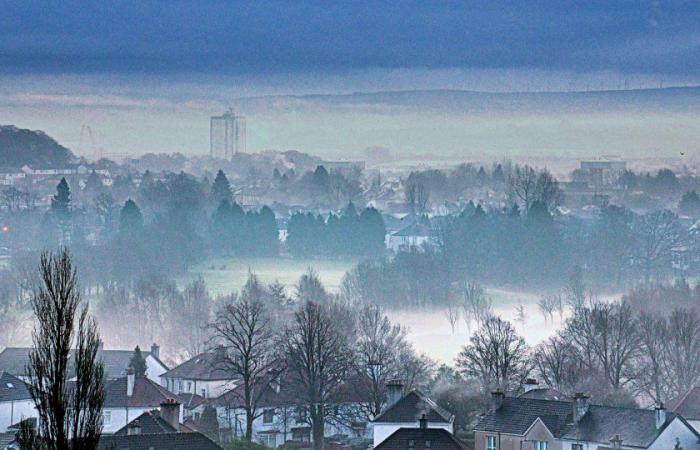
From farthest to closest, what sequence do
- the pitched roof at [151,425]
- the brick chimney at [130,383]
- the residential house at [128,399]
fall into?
the brick chimney at [130,383] → the residential house at [128,399] → the pitched roof at [151,425]

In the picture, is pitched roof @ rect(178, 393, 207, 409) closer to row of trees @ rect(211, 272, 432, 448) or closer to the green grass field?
row of trees @ rect(211, 272, 432, 448)

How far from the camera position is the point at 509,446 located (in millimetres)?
43656

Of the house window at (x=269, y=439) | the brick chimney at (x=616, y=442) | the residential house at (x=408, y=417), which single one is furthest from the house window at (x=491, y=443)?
the house window at (x=269, y=439)

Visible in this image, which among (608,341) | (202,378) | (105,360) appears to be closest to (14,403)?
(202,378)

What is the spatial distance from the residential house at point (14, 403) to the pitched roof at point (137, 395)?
2269 mm

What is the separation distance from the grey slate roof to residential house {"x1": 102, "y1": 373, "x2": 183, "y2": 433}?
1105cm

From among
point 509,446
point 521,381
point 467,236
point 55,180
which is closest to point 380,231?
point 467,236

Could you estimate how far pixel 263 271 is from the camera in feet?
384

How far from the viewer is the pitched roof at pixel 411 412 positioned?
4531cm

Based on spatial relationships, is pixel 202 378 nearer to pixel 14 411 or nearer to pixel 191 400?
pixel 191 400

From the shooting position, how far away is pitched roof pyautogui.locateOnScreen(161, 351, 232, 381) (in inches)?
2438

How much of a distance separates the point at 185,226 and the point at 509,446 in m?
87.3

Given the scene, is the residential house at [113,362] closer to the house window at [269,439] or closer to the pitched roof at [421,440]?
the house window at [269,439]

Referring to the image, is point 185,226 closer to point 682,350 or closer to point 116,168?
point 116,168
